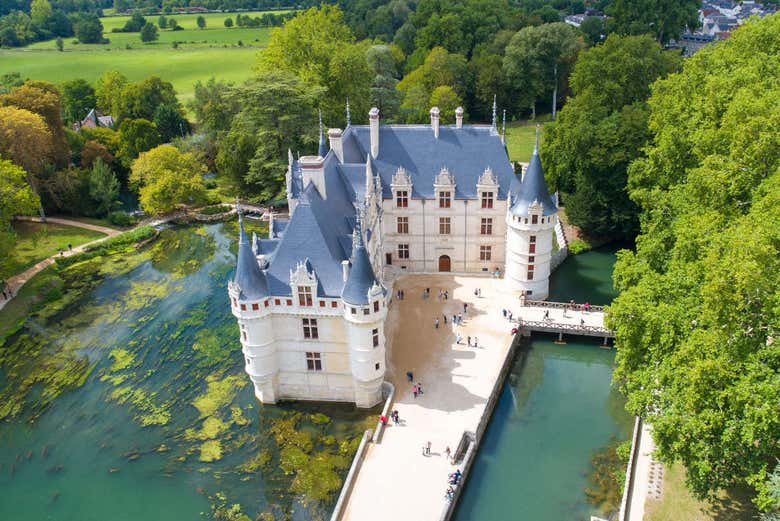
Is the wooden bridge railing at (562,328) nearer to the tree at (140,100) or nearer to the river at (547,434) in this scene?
the river at (547,434)

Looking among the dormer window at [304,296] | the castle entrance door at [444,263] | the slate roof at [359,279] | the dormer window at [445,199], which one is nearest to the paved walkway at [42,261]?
the dormer window at [304,296]

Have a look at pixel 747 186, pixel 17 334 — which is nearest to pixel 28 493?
pixel 17 334

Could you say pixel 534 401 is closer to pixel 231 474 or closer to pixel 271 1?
pixel 231 474

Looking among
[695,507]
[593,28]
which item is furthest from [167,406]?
[593,28]

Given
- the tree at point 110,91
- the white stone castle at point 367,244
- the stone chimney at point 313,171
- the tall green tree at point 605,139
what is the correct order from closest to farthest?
the white stone castle at point 367,244 → the stone chimney at point 313,171 → the tall green tree at point 605,139 → the tree at point 110,91

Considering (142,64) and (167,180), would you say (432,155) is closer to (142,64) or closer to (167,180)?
(167,180)
